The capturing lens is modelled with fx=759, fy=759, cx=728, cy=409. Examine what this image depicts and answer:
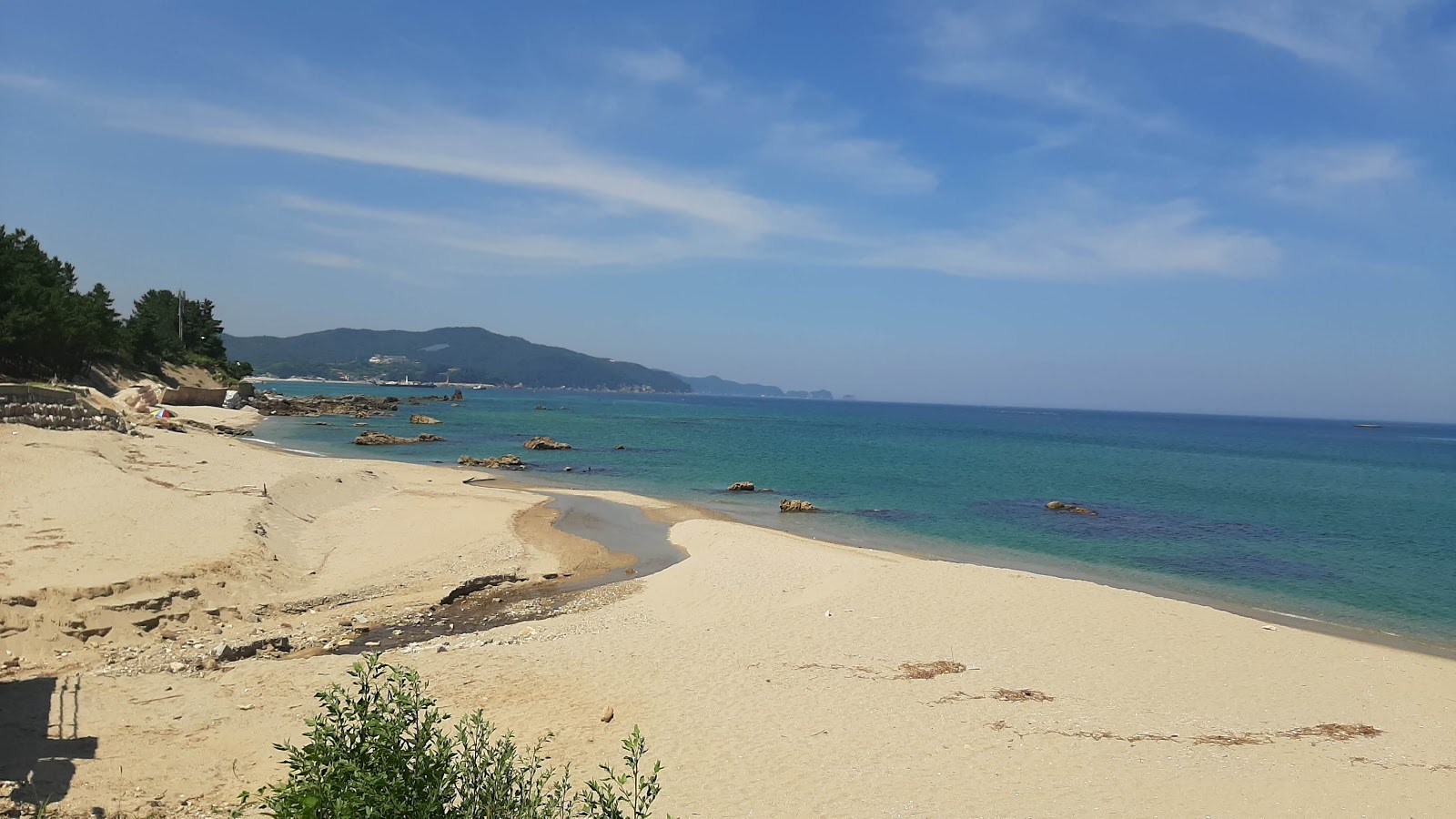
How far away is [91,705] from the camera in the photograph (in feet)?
29.5

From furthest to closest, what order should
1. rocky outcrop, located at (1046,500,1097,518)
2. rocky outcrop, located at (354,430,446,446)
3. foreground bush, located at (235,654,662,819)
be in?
rocky outcrop, located at (354,430,446,446), rocky outcrop, located at (1046,500,1097,518), foreground bush, located at (235,654,662,819)

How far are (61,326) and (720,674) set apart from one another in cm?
5197

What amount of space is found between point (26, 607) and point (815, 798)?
1205 centimetres

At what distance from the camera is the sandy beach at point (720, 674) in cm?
843

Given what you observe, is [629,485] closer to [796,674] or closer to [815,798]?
[796,674]

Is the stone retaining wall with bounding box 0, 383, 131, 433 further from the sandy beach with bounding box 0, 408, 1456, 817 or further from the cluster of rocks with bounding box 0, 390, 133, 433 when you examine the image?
the sandy beach with bounding box 0, 408, 1456, 817

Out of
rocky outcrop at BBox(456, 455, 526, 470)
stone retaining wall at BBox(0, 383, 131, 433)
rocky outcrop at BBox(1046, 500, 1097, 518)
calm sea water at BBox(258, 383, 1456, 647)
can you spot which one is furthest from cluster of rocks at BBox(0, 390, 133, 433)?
rocky outcrop at BBox(1046, 500, 1097, 518)

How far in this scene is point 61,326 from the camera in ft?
147

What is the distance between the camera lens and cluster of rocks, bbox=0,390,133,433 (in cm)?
2397

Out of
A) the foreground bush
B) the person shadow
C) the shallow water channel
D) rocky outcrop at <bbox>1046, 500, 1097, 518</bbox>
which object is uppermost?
the foreground bush

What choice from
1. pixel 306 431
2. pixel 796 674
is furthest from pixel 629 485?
pixel 306 431

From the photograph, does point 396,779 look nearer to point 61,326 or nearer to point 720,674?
point 720,674

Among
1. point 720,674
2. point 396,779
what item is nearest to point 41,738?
point 396,779

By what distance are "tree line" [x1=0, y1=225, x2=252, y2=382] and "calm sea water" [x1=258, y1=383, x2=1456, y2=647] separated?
464 inches
